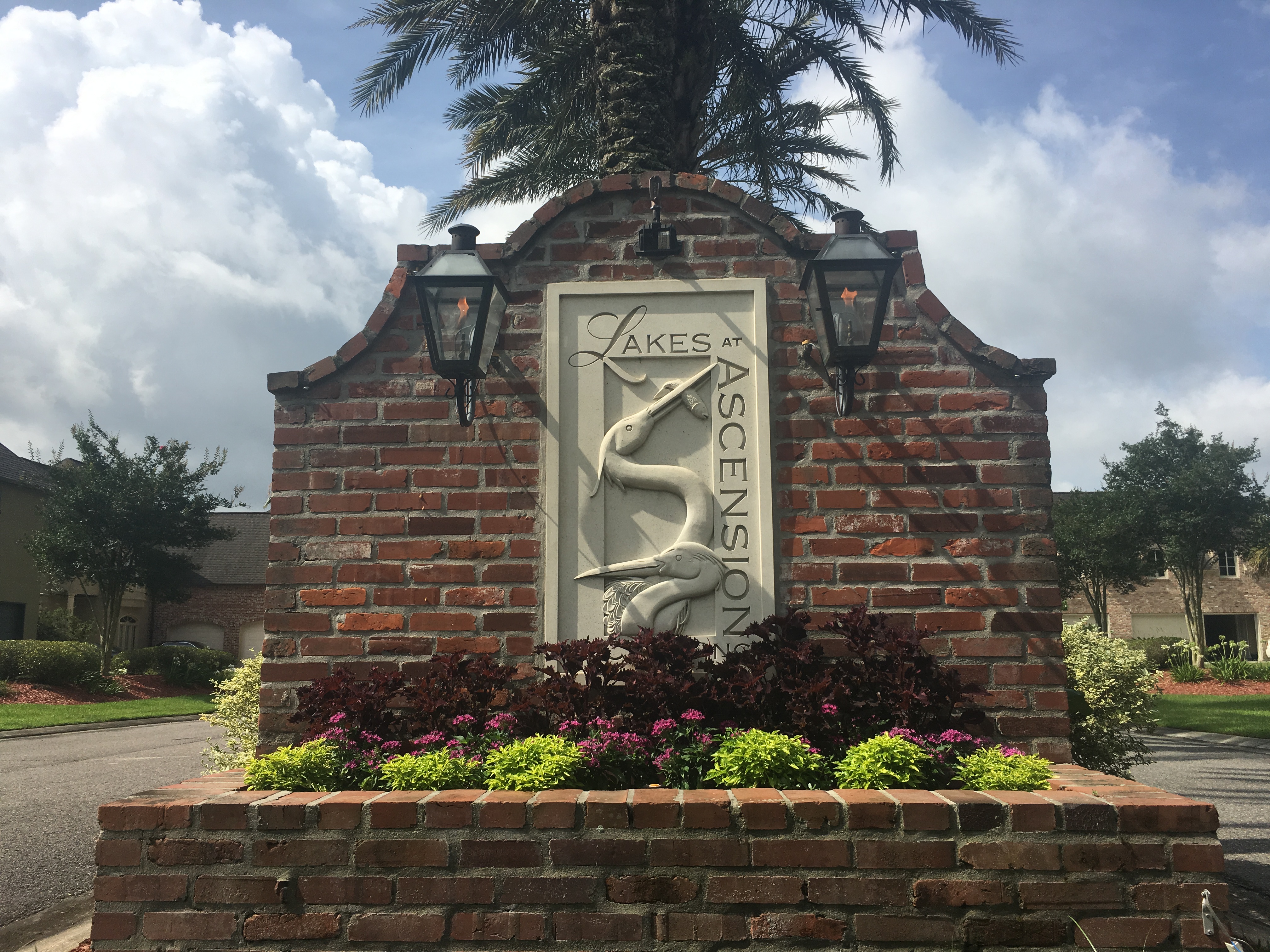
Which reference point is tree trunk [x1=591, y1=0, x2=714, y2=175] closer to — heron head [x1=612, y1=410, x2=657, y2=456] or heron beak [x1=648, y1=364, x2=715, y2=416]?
heron beak [x1=648, y1=364, x2=715, y2=416]

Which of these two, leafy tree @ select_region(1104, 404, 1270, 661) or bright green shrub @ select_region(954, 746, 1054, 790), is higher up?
leafy tree @ select_region(1104, 404, 1270, 661)

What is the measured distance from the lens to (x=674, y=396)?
409 centimetres

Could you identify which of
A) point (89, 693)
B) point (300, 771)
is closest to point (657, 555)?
point (300, 771)

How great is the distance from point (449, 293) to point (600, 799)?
7.28 ft

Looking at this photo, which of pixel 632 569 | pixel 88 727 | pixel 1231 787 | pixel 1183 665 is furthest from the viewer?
pixel 1183 665

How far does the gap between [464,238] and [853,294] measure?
69.0 inches

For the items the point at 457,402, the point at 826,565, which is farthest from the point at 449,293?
the point at 826,565

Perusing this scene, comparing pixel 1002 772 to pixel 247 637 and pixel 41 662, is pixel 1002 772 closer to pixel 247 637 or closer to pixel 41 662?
pixel 41 662

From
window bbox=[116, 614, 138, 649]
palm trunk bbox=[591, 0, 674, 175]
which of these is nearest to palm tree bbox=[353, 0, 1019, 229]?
palm trunk bbox=[591, 0, 674, 175]

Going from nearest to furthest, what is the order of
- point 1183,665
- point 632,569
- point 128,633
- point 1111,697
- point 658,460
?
1. point 632,569
2. point 658,460
3. point 1111,697
4. point 1183,665
5. point 128,633

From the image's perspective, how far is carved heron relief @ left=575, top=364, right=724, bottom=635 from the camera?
3.91 metres

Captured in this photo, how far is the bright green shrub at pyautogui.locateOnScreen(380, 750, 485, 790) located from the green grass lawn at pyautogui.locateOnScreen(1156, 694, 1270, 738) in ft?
33.8

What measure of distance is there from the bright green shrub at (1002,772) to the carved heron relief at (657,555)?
1.24 metres

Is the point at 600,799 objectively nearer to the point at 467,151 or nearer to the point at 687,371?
the point at 687,371
